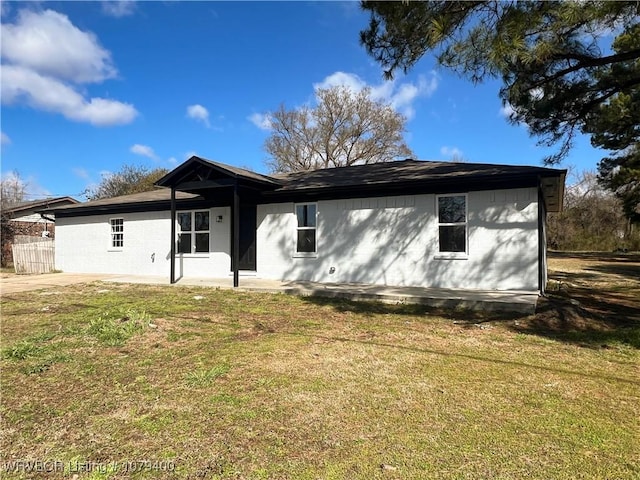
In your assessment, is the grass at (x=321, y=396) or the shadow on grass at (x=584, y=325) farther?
the shadow on grass at (x=584, y=325)

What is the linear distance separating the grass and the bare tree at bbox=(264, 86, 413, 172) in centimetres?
3085

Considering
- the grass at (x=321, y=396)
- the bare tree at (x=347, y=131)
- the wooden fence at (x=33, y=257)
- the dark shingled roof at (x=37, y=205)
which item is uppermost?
the bare tree at (x=347, y=131)

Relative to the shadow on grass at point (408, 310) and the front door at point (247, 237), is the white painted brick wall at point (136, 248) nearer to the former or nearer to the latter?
the front door at point (247, 237)

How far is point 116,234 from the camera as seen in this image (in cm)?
1518

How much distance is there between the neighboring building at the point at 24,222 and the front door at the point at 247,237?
10.4 m

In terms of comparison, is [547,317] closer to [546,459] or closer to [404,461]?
[546,459]

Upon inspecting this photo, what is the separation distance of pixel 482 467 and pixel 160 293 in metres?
8.83

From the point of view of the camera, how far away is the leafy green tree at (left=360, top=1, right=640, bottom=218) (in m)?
5.45

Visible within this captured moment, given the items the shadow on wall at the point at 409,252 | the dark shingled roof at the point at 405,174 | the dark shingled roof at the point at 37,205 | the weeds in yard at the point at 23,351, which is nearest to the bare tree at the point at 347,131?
the dark shingled roof at the point at 37,205

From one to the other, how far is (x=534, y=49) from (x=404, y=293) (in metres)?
5.25

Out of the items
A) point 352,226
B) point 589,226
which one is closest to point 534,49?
point 352,226

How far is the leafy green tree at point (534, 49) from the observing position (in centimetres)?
545

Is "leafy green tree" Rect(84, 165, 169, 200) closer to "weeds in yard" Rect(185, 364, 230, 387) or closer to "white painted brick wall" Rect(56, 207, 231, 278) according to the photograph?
"white painted brick wall" Rect(56, 207, 231, 278)

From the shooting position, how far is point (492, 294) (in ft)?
28.5
